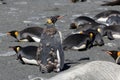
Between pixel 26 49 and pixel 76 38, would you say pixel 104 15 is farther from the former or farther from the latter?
pixel 26 49

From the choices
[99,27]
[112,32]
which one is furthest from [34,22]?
[112,32]

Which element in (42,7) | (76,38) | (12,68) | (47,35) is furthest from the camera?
(42,7)

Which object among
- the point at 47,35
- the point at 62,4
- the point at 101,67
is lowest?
the point at 62,4

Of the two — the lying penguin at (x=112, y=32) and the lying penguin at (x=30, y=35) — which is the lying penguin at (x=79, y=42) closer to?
the lying penguin at (x=112, y=32)

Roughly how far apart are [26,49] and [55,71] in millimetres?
1020

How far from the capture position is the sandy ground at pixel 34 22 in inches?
286

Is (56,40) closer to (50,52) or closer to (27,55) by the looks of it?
(50,52)

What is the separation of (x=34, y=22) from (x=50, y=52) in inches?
243

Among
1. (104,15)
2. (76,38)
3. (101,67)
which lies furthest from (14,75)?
(104,15)

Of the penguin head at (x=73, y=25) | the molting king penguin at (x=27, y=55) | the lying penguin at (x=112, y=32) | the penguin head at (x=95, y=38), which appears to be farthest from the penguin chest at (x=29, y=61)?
the penguin head at (x=73, y=25)

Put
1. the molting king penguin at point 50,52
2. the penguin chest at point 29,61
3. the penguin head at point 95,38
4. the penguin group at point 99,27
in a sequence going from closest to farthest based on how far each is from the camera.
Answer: the molting king penguin at point 50,52 < the penguin chest at point 29,61 < the penguin head at point 95,38 < the penguin group at point 99,27

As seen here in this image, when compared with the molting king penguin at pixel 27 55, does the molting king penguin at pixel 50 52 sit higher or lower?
higher

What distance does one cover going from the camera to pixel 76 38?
8.73 metres

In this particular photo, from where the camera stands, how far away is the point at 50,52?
6719 millimetres
